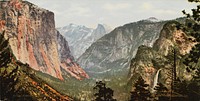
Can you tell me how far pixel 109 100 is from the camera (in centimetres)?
7731

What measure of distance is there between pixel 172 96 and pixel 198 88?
22.6m

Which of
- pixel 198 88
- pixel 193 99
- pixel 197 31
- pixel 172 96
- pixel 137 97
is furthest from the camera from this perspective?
pixel 198 88

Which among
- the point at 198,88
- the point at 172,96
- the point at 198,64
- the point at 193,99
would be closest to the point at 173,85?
the point at 172,96

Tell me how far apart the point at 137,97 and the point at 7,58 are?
22.7m

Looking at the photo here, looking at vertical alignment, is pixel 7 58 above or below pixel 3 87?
above

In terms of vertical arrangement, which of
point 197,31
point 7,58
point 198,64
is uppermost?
point 7,58

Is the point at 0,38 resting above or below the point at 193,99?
above

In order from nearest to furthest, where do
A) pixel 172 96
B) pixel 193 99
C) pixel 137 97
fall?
pixel 172 96, pixel 193 99, pixel 137 97

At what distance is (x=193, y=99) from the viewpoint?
208ft

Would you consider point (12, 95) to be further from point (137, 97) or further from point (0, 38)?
point (137, 97)

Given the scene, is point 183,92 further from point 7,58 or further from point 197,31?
point 197,31

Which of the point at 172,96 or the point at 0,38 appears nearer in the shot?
the point at 172,96

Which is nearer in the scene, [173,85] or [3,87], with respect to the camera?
[173,85]

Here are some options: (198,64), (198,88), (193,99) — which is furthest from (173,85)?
(198,64)
